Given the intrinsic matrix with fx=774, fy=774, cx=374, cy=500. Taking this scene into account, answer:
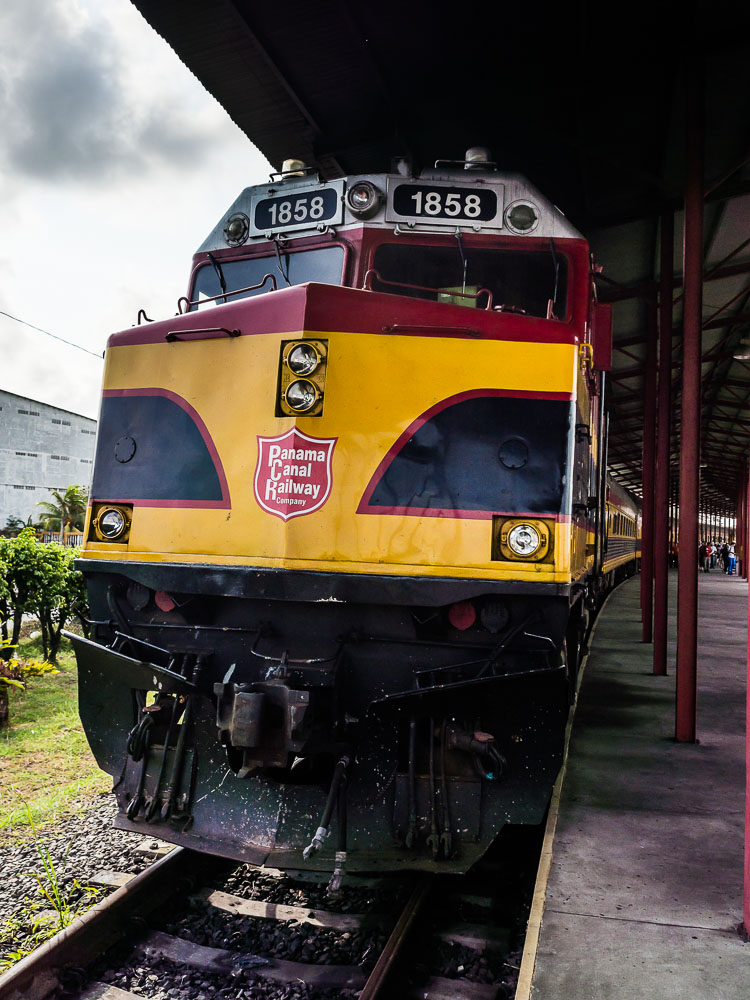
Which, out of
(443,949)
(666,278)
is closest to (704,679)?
(666,278)

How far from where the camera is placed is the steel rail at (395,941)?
271 cm

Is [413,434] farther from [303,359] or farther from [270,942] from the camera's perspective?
[270,942]

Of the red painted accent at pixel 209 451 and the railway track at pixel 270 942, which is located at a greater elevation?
the red painted accent at pixel 209 451

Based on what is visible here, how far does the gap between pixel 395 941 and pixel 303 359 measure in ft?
7.85

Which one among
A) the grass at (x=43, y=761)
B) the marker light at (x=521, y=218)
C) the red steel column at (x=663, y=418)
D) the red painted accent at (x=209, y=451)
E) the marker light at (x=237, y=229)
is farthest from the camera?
the red steel column at (x=663, y=418)

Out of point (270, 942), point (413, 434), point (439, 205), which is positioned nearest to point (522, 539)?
point (413, 434)

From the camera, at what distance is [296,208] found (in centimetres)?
417

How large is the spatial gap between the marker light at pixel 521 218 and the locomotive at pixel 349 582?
0.81 meters

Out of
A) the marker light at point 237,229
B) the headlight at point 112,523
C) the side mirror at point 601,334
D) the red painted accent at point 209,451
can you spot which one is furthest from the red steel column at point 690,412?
the headlight at point 112,523

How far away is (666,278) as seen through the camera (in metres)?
9.02

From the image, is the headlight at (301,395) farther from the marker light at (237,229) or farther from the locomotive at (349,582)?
the marker light at (237,229)

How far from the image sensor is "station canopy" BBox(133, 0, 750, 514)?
→ 6926 millimetres

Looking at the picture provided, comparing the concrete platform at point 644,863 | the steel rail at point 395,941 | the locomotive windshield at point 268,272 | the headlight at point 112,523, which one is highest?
the locomotive windshield at point 268,272

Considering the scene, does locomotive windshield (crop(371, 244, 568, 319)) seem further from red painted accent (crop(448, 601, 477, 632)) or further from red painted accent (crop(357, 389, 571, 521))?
red painted accent (crop(448, 601, 477, 632))
